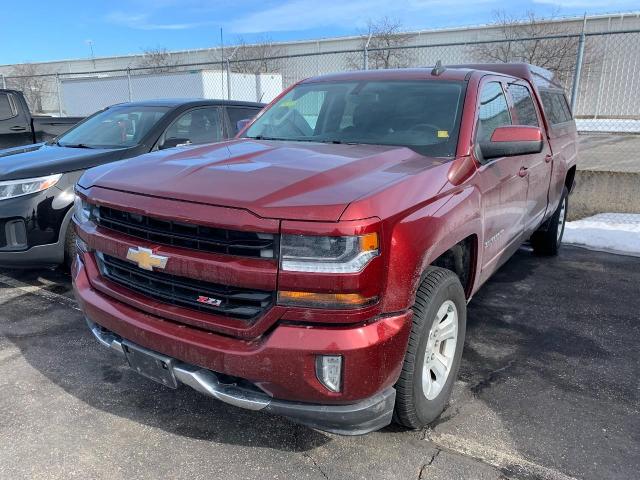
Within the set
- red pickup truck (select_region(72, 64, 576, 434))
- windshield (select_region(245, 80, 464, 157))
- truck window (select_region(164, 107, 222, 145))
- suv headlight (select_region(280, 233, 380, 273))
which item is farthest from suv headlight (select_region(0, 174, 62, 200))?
suv headlight (select_region(280, 233, 380, 273))

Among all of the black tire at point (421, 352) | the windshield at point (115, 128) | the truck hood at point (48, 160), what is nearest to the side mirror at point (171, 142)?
the windshield at point (115, 128)

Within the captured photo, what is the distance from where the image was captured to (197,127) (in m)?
5.88

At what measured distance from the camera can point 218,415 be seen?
9.41 ft

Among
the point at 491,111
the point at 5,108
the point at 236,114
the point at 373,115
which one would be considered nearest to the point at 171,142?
the point at 236,114

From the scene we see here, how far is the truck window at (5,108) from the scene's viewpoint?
316 inches

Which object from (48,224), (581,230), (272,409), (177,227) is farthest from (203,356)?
(581,230)

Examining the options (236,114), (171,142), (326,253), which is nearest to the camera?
(326,253)

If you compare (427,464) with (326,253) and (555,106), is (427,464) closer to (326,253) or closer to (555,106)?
(326,253)

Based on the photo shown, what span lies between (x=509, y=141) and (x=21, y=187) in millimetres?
3822

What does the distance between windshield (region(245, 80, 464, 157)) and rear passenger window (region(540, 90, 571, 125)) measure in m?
2.01

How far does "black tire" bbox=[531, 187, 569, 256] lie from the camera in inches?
229

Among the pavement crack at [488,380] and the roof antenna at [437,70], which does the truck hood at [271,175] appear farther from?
the pavement crack at [488,380]

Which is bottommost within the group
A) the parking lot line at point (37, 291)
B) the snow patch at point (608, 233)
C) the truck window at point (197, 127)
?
the snow patch at point (608, 233)

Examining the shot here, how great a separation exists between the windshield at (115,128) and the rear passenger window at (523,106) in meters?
3.50
